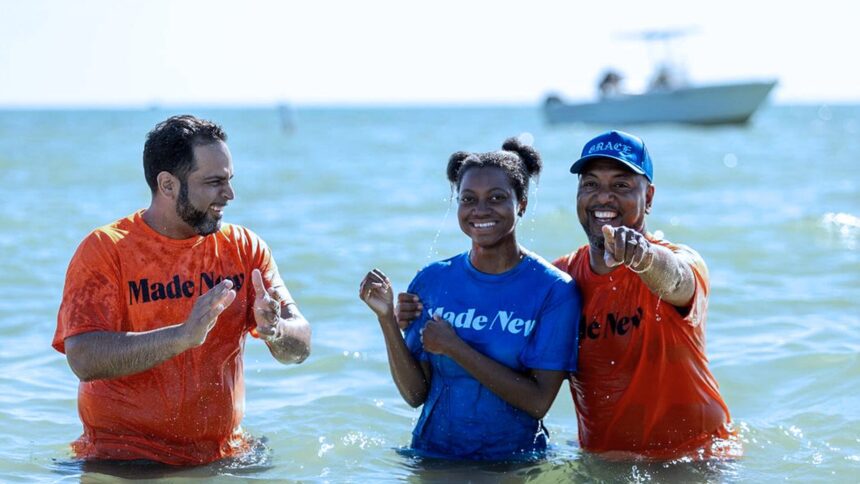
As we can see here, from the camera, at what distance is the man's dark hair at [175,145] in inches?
194

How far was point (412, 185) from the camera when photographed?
23.3 m

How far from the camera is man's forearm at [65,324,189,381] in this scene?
4.61m

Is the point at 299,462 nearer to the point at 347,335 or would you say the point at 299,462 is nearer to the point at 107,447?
the point at 107,447

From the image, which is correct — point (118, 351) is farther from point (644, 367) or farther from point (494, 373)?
point (644, 367)

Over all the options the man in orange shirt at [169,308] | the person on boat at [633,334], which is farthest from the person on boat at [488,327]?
the man in orange shirt at [169,308]

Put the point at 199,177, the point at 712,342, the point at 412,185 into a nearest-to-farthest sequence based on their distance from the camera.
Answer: the point at 199,177 → the point at 712,342 → the point at 412,185

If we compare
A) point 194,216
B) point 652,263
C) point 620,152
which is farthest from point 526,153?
point 194,216

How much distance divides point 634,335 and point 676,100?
44241mm

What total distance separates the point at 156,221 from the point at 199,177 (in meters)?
0.31

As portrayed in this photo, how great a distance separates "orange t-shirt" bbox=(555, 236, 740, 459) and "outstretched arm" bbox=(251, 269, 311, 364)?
51.8 inches

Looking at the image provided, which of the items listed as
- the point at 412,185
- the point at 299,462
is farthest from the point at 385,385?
the point at 412,185

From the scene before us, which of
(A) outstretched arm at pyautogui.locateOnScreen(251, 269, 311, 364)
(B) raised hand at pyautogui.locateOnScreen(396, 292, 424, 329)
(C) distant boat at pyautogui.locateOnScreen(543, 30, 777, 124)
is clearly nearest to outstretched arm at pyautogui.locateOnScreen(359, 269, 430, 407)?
(B) raised hand at pyautogui.locateOnScreen(396, 292, 424, 329)

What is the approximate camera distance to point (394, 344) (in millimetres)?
4977

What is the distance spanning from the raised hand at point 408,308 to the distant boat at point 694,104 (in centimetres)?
4384
